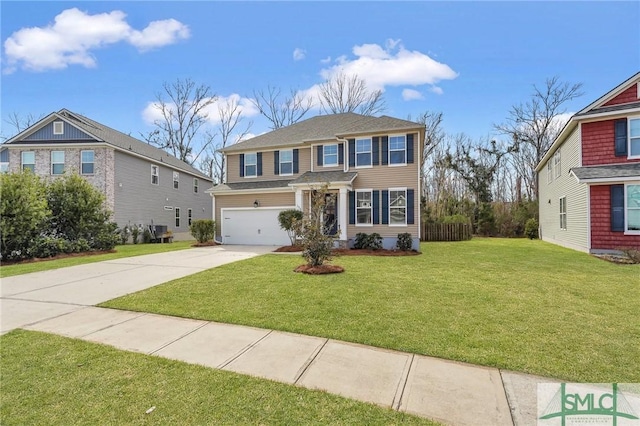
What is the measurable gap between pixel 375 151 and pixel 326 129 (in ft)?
12.4

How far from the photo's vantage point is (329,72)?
28312 mm

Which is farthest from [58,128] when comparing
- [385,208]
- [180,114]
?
[385,208]

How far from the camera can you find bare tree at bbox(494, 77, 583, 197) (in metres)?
25.6

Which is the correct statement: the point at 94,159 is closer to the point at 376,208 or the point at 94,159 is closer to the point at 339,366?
the point at 376,208

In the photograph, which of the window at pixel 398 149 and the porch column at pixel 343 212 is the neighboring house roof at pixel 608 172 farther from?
the porch column at pixel 343 212

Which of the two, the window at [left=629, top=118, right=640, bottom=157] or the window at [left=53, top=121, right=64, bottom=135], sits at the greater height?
the window at [left=53, top=121, right=64, bottom=135]

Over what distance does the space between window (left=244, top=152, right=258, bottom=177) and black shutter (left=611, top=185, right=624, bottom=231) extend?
15.8m

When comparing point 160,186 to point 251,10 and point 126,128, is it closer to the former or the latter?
point 126,128

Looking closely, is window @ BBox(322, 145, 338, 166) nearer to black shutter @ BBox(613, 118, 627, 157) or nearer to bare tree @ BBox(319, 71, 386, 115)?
black shutter @ BBox(613, 118, 627, 157)

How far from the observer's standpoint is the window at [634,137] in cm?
1145

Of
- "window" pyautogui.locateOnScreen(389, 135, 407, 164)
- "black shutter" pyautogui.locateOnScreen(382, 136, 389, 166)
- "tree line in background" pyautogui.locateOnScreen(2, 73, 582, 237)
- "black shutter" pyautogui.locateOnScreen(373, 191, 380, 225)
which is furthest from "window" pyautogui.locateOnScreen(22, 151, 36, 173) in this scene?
"window" pyautogui.locateOnScreen(389, 135, 407, 164)

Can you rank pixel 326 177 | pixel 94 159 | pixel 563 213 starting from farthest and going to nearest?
1. pixel 94 159
2. pixel 563 213
3. pixel 326 177

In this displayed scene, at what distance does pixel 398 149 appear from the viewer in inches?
551

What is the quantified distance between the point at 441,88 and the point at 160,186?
22.5 meters
